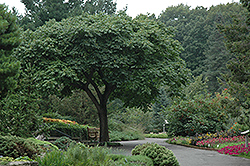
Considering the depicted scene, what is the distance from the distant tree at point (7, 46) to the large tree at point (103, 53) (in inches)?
206

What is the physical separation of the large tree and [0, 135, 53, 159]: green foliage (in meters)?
5.83

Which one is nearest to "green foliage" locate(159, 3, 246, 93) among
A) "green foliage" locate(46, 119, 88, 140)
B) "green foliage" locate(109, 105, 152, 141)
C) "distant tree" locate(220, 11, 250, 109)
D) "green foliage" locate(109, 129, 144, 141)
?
"green foliage" locate(109, 105, 152, 141)

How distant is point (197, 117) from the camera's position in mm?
16859

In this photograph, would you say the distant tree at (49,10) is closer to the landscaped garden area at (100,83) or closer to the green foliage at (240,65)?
the landscaped garden area at (100,83)

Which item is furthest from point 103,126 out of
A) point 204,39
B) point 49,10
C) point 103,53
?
point 204,39

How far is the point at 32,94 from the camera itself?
28.7ft

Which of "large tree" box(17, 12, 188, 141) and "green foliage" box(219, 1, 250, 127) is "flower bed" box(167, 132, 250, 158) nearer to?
"green foliage" box(219, 1, 250, 127)

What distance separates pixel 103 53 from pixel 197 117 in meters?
7.71

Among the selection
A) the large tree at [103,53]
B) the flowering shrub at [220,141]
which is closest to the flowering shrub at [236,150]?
the flowering shrub at [220,141]

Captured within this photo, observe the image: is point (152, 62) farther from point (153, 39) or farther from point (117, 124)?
point (117, 124)

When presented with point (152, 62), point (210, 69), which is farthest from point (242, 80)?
point (210, 69)

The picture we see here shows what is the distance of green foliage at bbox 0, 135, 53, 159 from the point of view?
20.4 ft

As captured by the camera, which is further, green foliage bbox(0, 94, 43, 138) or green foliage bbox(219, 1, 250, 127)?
green foliage bbox(219, 1, 250, 127)

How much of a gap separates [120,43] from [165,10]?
189ft
